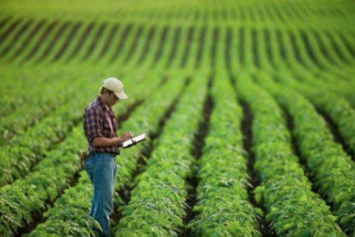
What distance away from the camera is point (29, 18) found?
154 ft

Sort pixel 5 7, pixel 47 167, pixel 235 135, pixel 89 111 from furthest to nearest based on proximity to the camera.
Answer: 1. pixel 5 7
2. pixel 235 135
3. pixel 47 167
4. pixel 89 111

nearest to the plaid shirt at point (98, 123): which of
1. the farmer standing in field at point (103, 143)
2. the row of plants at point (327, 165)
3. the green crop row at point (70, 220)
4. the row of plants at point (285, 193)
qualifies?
the farmer standing in field at point (103, 143)

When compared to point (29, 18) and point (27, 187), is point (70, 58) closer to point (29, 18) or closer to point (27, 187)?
point (29, 18)

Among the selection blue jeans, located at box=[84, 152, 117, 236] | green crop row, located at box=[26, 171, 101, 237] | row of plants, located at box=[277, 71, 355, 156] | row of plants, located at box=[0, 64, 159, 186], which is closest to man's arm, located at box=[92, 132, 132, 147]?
blue jeans, located at box=[84, 152, 117, 236]

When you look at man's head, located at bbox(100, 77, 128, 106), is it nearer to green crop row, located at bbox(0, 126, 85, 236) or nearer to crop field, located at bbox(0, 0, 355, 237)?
crop field, located at bbox(0, 0, 355, 237)

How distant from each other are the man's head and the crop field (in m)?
1.83

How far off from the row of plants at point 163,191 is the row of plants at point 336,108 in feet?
16.2

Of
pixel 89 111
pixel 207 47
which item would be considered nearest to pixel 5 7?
pixel 207 47

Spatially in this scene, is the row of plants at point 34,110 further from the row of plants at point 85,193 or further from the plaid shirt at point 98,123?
the plaid shirt at point 98,123

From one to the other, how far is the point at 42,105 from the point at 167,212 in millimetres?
10765

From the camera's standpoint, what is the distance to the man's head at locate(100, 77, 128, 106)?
19.2 feet

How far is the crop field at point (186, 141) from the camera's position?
6.55m

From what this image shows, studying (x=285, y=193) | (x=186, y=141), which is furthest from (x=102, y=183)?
(x=186, y=141)

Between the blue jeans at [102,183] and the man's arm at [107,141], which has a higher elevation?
the man's arm at [107,141]
